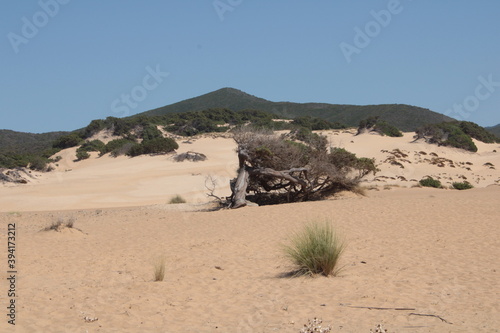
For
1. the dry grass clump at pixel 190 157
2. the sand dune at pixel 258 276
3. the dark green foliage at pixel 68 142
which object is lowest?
the sand dune at pixel 258 276

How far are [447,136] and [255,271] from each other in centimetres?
3516

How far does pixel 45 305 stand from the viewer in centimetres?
659

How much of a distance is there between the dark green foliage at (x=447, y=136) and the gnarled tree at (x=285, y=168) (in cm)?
2043

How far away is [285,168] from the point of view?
1922 centimetres

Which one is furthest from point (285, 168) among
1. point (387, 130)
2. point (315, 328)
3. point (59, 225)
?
point (387, 130)

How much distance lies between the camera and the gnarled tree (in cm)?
1839

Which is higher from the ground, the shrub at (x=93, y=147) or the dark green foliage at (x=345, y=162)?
the shrub at (x=93, y=147)

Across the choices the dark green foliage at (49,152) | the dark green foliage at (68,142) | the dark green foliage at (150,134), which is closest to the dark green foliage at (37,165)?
the dark green foliage at (49,152)

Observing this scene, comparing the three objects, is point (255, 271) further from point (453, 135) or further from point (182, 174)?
point (453, 135)

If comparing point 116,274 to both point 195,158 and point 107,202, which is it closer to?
point 107,202

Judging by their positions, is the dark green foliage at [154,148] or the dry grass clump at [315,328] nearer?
the dry grass clump at [315,328]

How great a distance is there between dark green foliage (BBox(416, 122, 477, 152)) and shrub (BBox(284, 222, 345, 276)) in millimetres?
33352

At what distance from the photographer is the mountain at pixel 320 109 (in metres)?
77.0

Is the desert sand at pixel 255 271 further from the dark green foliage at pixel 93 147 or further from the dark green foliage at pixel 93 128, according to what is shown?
the dark green foliage at pixel 93 128
